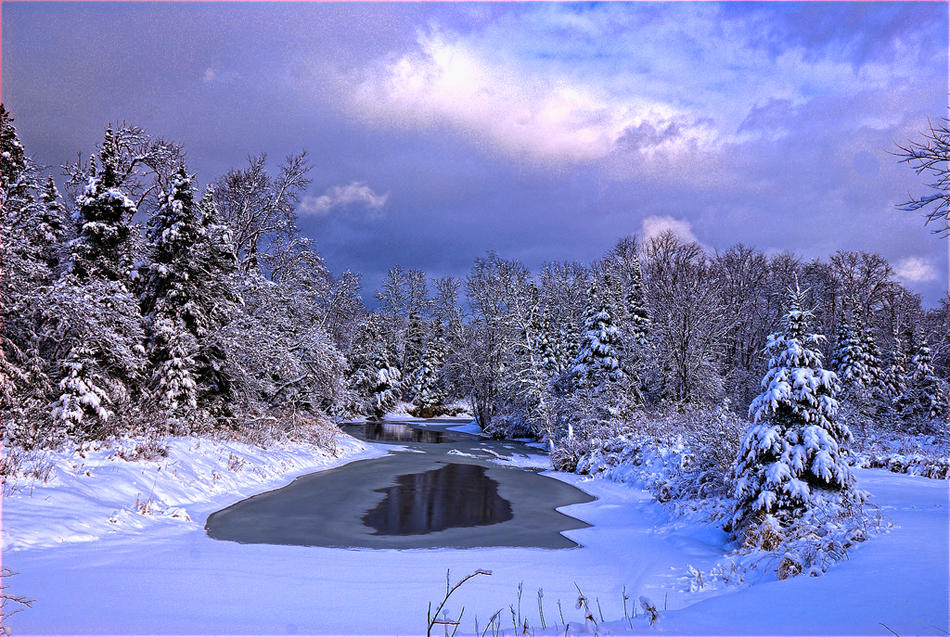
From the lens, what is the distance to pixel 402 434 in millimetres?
42844

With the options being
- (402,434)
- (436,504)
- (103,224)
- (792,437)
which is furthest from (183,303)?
(402,434)

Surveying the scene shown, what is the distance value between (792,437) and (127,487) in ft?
46.8

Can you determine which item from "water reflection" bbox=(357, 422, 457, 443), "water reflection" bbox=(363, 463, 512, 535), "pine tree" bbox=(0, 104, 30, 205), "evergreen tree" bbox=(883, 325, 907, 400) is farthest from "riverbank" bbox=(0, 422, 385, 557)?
"evergreen tree" bbox=(883, 325, 907, 400)

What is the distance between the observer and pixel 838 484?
1027cm

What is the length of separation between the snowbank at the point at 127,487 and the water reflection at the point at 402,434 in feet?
61.6

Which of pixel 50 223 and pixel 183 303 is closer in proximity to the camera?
pixel 183 303

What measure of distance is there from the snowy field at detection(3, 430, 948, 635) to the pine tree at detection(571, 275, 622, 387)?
18883 millimetres

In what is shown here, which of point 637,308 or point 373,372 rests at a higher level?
point 637,308

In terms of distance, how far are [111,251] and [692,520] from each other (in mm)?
20190

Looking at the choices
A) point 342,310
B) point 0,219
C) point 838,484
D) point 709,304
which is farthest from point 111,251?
point 709,304

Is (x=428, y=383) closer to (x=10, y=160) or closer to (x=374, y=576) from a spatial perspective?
(x=10, y=160)

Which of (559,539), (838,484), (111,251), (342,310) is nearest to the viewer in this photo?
(838,484)

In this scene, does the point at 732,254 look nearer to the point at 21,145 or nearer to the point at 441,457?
the point at 441,457

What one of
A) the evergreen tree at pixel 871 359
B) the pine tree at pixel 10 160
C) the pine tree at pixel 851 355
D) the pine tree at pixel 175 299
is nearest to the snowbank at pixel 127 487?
the pine tree at pixel 175 299
